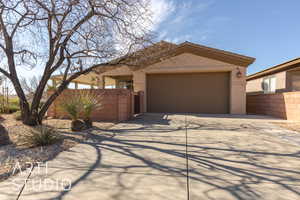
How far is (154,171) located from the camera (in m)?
2.58

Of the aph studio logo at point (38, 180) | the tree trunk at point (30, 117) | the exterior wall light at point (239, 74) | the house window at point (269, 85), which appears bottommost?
the aph studio logo at point (38, 180)

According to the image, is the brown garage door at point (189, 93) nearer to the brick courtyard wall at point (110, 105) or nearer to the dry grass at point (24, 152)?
the brick courtyard wall at point (110, 105)

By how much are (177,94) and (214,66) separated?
10.4ft

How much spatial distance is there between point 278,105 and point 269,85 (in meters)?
4.13

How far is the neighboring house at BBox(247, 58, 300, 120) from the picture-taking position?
8062mm

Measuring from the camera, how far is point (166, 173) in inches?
99.3

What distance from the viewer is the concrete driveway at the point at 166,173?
6.57ft

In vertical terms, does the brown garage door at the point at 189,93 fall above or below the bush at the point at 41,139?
above

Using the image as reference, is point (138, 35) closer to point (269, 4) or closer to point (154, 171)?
point (154, 171)

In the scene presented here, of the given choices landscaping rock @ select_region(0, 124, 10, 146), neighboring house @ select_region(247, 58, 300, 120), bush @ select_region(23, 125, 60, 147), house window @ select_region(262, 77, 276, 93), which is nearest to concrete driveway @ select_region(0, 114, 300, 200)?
bush @ select_region(23, 125, 60, 147)

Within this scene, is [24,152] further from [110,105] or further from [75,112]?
[110,105]

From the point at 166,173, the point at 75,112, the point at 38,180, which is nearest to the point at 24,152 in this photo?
the point at 38,180

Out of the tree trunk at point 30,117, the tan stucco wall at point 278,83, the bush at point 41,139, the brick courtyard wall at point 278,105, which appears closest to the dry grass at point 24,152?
the bush at point 41,139

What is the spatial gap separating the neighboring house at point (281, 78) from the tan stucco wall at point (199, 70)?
2.95m
